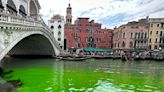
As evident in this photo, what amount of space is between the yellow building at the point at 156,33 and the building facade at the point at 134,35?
5.72 feet

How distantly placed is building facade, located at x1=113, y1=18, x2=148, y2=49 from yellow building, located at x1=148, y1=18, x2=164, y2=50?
1.74 metres

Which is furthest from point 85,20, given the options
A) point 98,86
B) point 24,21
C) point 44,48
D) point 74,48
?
point 98,86

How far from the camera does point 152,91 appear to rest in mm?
16812

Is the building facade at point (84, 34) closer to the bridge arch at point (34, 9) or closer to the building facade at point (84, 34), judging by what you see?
the building facade at point (84, 34)

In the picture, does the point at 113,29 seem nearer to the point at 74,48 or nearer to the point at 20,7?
the point at 74,48

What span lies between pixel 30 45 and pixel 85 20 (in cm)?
3129

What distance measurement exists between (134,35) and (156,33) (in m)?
6.07

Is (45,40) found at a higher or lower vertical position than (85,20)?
lower

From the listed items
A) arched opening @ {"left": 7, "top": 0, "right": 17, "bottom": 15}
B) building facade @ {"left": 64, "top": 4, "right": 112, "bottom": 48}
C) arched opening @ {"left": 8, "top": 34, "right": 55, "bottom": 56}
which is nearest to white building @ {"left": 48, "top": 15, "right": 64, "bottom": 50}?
building facade @ {"left": 64, "top": 4, "right": 112, "bottom": 48}

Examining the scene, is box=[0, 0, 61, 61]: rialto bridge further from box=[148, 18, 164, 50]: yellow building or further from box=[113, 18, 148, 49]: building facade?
box=[148, 18, 164, 50]: yellow building

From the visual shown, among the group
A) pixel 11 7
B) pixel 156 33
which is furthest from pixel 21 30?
pixel 156 33

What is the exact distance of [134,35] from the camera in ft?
217

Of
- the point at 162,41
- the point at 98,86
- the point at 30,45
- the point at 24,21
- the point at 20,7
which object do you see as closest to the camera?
the point at 98,86

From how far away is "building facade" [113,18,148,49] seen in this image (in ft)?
212
